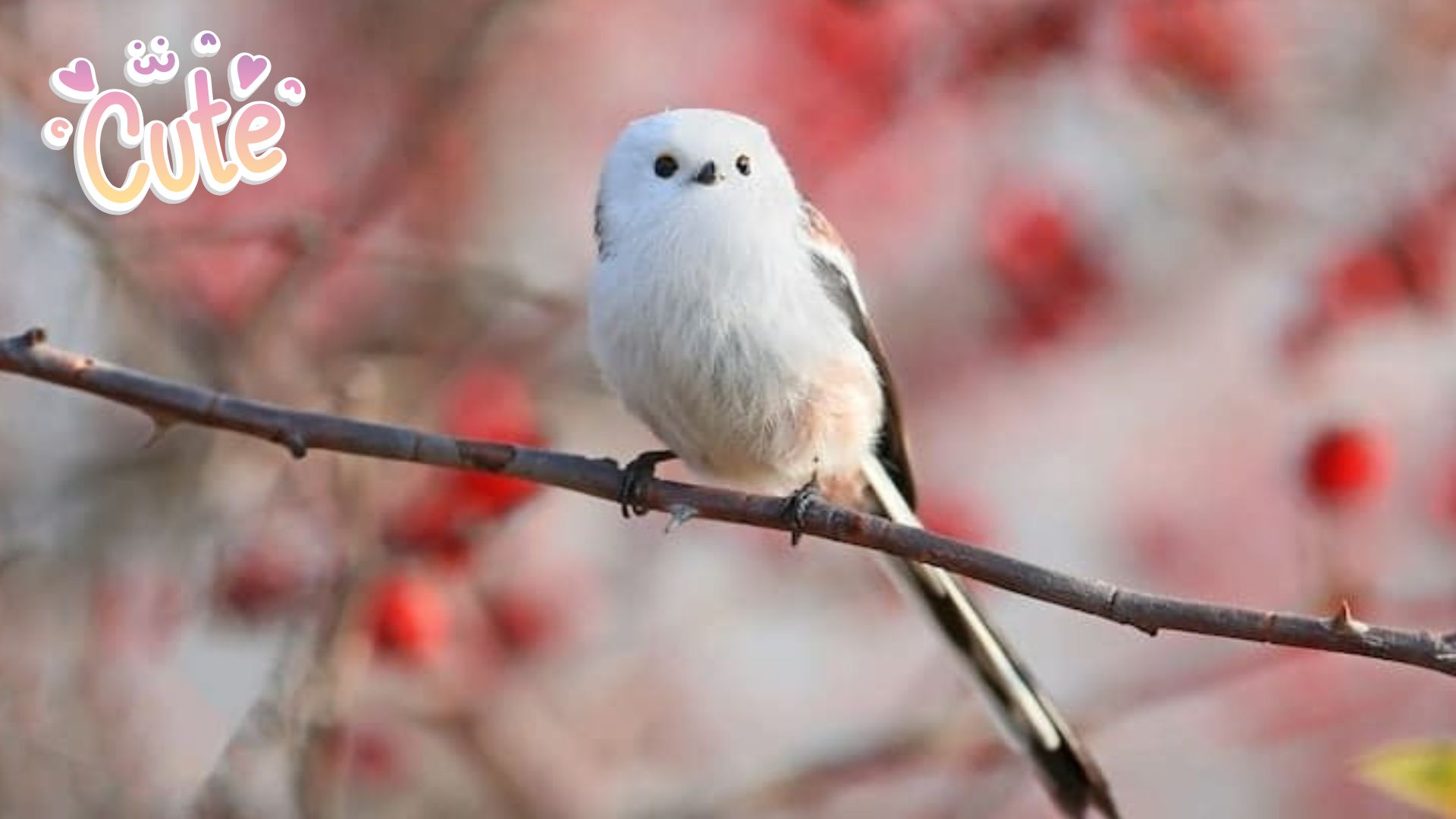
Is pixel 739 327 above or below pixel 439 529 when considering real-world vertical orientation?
below

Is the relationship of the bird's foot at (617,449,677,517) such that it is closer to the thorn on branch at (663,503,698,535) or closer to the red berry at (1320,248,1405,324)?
the thorn on branch at (663,503,698,535)

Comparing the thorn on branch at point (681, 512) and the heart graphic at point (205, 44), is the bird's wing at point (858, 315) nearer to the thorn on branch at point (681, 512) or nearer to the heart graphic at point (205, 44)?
the thorn on branch at point (681, 512)

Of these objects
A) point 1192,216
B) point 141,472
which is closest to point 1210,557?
point 1192,216

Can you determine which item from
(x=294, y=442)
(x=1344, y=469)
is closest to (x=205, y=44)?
(x=294, y=442)

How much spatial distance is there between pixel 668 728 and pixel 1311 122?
3.87ft

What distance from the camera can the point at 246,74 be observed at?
2.45m

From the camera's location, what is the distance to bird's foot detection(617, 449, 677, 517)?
1.42m

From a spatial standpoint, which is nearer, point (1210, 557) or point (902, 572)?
point (902, 572)

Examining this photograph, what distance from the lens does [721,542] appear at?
9.00 ft

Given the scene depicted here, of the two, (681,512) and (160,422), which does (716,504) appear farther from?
(160,422)

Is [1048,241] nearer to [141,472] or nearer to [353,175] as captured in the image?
[353,175]

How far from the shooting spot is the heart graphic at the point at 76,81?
216 cm

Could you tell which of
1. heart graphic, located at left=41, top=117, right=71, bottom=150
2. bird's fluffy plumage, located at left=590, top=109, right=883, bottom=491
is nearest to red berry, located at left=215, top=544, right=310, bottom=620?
heart graphic, located at left=41, top=117, right=71, bottom=150

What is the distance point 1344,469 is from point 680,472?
59 centimetres
